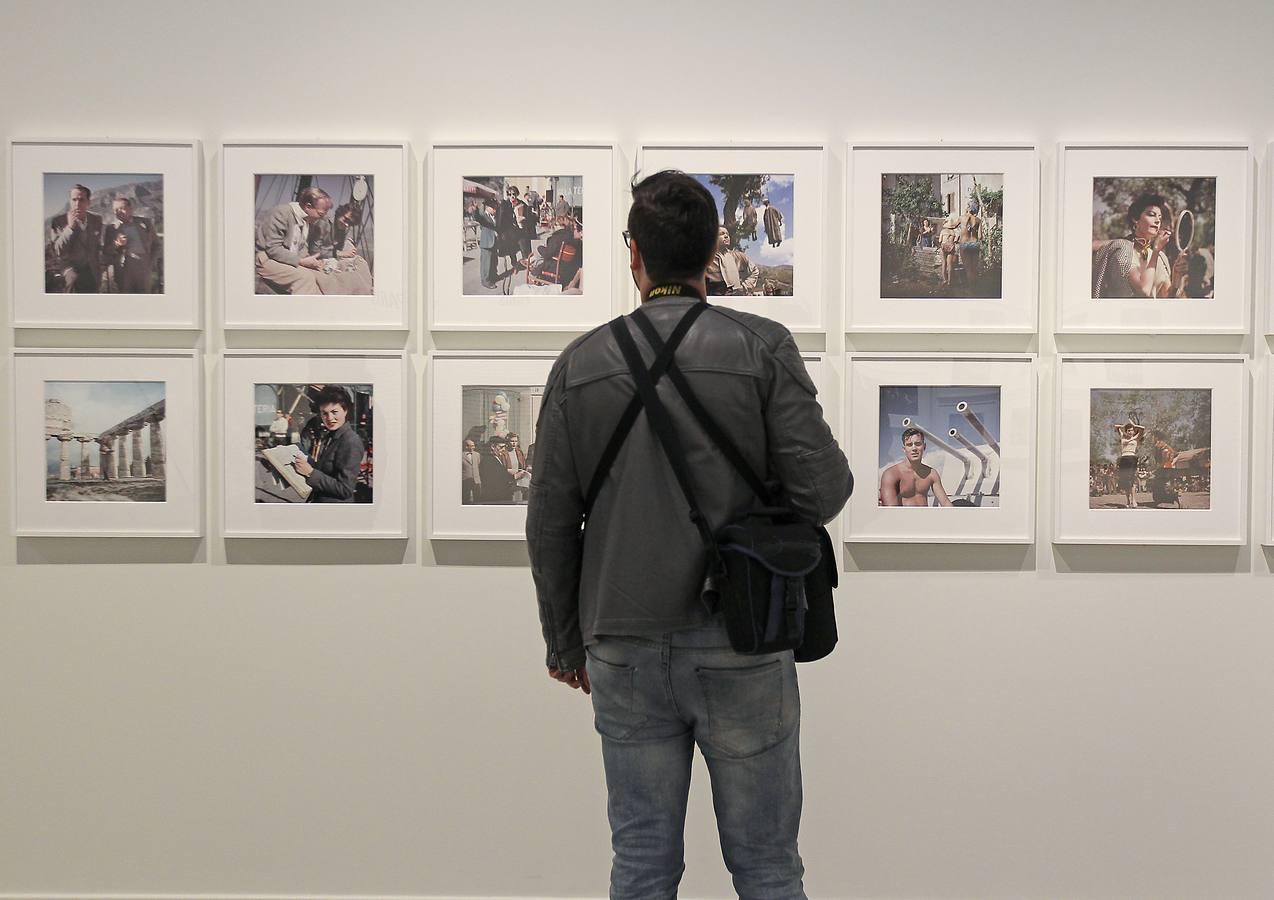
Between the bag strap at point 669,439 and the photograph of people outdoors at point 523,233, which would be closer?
the bag strap at point 669,439

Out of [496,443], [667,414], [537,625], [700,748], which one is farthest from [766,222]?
[700,748]

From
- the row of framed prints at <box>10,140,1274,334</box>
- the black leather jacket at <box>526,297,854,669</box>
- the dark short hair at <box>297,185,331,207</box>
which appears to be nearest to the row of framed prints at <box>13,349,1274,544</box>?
the row of framed prints at <box>10,140,1274,334</box>

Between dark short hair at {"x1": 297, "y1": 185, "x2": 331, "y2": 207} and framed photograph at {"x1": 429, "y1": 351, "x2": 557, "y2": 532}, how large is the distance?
57 cm

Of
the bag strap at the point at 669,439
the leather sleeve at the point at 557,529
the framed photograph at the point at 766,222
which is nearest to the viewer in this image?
the bag strap at the point at 669,439

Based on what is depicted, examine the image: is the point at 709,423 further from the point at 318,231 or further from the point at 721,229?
the point at 318,231

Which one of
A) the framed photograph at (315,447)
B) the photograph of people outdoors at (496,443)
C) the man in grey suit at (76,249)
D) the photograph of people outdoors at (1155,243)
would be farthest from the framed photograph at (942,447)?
the man in grey suit at (76,249)

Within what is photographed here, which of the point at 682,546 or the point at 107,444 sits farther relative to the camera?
the point at 107,444

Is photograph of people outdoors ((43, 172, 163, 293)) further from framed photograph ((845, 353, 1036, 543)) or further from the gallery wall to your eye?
framed photograph ((845, 353, 1036, 543))

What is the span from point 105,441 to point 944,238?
2.54 meters

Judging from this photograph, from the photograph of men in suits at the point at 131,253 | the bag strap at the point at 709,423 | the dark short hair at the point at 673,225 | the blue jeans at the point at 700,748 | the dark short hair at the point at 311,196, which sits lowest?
the blue jeans at the point at 700,748

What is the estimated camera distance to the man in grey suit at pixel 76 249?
2.92 meters

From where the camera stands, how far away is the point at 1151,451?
9.55 feet

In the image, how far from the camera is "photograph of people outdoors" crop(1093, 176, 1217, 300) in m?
2.89

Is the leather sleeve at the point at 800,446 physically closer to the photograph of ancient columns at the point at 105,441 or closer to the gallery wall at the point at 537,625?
the gallery wall at the point at 537,625
